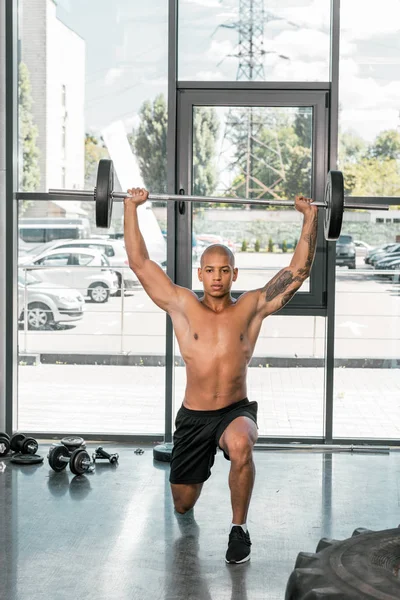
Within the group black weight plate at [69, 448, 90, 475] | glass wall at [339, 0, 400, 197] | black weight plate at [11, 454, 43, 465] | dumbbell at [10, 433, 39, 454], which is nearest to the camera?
black weight plate at [69, 448, 90, 475]

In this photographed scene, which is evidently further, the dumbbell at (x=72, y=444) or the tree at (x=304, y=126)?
the tree at (x=304, y=126)

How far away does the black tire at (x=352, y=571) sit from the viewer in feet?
5.65

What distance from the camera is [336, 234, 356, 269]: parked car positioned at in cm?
497

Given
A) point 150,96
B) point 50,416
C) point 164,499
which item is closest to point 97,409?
point 50,416

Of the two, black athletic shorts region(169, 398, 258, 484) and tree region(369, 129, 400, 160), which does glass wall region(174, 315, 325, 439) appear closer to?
tree region(369, 129, 400, 160)

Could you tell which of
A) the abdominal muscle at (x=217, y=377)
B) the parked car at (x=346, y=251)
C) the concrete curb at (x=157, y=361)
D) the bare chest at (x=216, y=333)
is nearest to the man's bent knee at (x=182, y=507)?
the abdominal muscle at (x=217, y=377)

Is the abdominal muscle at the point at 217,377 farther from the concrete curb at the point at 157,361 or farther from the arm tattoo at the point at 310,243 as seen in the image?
the concrete curb at the point at 157,361

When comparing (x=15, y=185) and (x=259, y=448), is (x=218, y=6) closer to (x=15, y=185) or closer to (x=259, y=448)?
(x=15, y=185)

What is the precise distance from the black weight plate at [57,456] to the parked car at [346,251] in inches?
74.4

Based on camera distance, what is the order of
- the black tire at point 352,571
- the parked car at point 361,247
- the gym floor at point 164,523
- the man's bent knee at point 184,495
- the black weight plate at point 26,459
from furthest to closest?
the parked car at point 361,247 → the black weight plate at point 26,459 → the man's bent knee at point 184,495 → the gym floor at point 164,523 → the black tire at point 352,571

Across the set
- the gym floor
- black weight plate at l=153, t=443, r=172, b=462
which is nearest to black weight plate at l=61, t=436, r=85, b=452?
the gym floor

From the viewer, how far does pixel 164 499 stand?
3.96 metres

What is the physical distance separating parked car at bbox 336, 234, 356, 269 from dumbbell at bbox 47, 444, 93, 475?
1833mm

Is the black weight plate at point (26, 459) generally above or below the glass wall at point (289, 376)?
below
